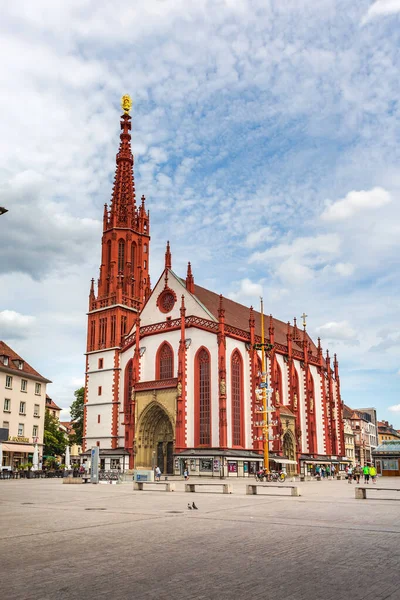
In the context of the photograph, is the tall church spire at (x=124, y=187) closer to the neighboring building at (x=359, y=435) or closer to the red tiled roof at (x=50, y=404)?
the red tiled roof at (x=50, y=404)

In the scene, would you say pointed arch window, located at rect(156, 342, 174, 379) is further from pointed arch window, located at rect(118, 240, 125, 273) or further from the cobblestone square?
the cobblestone square

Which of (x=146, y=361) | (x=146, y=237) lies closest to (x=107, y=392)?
(x=146, y=361)

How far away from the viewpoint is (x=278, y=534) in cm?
1251

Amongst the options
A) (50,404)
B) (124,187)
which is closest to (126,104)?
(124,187)

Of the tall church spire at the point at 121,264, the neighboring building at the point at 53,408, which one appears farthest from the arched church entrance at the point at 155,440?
the neighboring building at the point at 53,408

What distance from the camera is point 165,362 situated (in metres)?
56.6

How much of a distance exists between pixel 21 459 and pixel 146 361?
19.5 metres

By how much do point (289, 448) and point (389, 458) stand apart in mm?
19480

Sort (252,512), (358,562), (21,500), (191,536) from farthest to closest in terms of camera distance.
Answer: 1. (21,500)
2. (252,512)
3. (191,536)
4. (358,562)

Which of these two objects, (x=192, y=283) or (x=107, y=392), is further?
(x=107, y=392)

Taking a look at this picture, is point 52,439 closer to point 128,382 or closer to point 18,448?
point 18,448

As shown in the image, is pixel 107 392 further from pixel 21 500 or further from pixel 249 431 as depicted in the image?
pixel 21 500

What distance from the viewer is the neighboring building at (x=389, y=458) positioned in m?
72.3

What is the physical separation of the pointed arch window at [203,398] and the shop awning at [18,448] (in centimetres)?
2276
